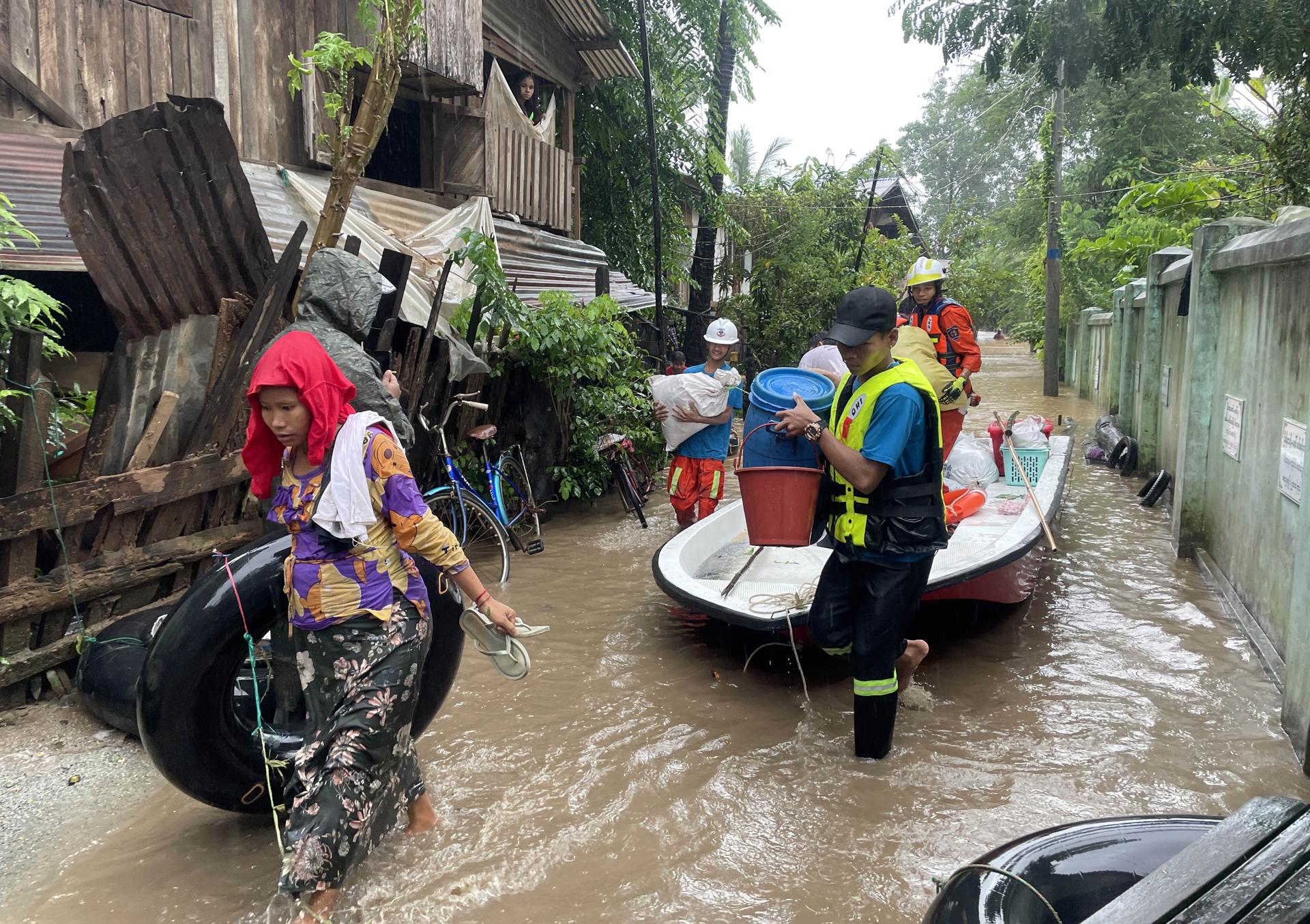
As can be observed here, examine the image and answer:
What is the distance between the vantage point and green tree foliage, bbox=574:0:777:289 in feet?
43.7

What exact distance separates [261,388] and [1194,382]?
22.7ft

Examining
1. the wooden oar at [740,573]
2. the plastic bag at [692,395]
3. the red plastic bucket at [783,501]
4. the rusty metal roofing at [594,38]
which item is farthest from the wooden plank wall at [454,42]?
the red plastic bucket at [783,501]

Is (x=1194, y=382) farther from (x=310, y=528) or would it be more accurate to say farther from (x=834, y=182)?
(x=834, y=182)

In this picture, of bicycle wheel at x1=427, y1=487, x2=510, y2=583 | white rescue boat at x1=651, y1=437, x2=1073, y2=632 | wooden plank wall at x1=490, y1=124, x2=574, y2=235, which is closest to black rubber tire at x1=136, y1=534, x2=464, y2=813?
white rescue boat at x1=651, y1=437, x2=1073, y2=632

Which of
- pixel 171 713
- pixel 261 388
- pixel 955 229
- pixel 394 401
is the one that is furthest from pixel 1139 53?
pixel 955 229

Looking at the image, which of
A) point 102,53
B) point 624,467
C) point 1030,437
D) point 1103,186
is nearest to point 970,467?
point 1030,437

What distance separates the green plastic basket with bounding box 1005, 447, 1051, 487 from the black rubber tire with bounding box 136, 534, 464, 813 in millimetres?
6374

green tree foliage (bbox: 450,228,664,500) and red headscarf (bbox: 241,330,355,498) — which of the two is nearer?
red headscarf (bbox: 241,330,355,498)

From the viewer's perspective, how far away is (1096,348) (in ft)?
63.8

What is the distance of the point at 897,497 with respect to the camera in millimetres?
3713

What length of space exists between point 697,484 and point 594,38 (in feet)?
23.0

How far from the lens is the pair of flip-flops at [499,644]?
3.12m

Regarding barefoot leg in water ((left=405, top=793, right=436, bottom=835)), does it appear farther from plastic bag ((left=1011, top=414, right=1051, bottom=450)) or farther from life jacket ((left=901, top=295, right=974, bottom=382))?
plastic bag ((left=1011, top=414, right=1051, bottom=450))

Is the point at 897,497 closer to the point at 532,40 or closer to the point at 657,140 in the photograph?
the point at 532,40
